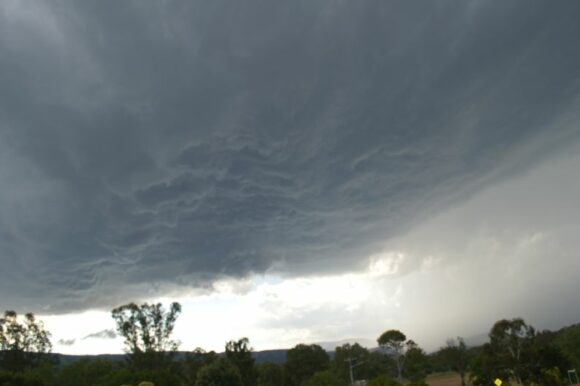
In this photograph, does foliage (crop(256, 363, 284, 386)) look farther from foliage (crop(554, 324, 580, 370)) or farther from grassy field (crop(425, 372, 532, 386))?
foliage (crop(554, 324, 580, 370))

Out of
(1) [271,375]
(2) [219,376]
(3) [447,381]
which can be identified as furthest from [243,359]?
(3) [447,381]

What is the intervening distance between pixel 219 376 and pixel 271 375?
55312 mm

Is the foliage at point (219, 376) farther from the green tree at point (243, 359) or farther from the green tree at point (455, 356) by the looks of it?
the green tree at point (455, 356)

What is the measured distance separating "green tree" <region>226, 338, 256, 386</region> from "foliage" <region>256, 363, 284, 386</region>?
3854 cm

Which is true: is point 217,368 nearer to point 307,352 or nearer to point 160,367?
point 160,367

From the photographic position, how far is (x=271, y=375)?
12988cm

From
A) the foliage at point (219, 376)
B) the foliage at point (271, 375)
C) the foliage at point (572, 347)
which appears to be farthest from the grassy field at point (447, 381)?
the foliage at point (219, 376)

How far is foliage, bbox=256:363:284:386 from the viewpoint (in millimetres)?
128000

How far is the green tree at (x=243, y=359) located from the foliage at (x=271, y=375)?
38537 mm

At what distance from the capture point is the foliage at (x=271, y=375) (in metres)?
128

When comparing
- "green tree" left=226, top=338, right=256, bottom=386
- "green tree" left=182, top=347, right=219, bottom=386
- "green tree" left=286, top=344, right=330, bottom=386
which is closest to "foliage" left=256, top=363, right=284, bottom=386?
"green tree" left=286, top=344, right=330, bottom=386

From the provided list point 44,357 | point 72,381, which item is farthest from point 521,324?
point 44,357

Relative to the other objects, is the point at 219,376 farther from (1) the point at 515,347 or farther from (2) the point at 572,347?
(2) the point at 572,347

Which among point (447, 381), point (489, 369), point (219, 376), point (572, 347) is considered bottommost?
point (489, 369)
